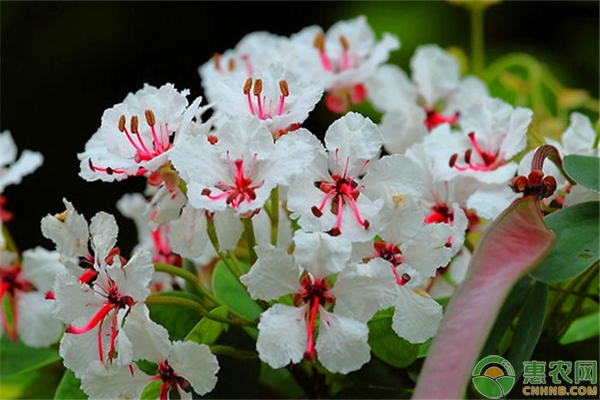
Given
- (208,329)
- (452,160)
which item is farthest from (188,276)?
(452,160)

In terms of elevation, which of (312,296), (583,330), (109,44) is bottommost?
(109,44)

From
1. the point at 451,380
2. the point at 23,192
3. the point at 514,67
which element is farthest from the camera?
the point at 23,192

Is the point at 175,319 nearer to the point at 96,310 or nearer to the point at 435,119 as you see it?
the point at 96,310

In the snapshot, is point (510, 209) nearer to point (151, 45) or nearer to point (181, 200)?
point (181, 200)

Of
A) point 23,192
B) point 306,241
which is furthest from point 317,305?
point 23,192

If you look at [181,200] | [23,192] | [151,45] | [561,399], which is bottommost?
[23,192]
